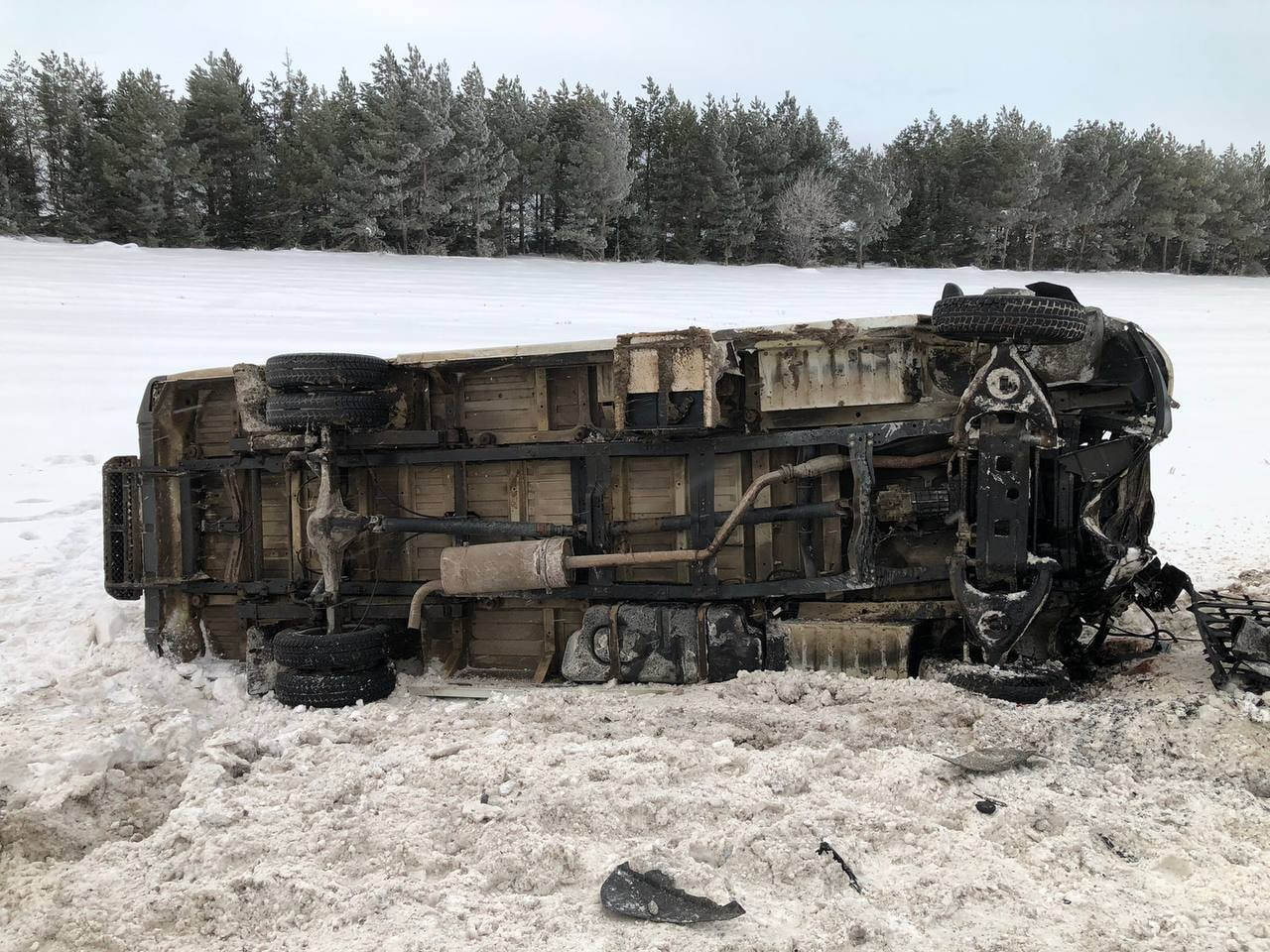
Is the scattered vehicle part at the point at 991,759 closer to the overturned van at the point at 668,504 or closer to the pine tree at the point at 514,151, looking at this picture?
the overturned van at the point at 668,504

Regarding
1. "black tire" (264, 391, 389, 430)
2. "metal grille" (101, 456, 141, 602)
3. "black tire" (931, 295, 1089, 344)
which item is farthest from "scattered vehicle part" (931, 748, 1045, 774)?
"metal grille" (101, 456, 141, 602)

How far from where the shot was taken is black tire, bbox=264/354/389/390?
207 inches

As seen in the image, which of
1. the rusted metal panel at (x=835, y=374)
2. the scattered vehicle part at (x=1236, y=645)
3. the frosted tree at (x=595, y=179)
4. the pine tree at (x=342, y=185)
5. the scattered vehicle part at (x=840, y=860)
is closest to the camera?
the scattered vehicle part at (x=840, y=860)

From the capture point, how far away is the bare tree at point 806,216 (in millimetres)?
36250

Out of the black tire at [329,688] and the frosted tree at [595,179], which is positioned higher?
the frosted tree at [595,179]

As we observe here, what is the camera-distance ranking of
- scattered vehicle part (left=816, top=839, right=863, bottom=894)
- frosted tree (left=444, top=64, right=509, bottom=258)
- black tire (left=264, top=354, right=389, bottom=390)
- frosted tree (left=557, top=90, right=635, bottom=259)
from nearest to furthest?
scattered vehicle part (left=816, top=839, right=863, bottom=894), black tire (left=264, top=354, right=389, bottom=390), frosted tree (left=444, top=64, right=509, bottom=258), frosted tree (left=557, top=90, right=635, bottom=259)

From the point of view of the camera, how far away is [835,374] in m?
5.07

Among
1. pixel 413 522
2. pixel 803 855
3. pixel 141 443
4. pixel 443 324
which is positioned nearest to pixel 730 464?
pixel 413 522

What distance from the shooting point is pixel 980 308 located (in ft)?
14.0

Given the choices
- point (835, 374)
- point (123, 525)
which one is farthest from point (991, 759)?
point (123, 525)

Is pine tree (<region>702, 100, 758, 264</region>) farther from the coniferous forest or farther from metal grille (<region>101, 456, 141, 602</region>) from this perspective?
metal grille (<region>101, 456, 141, 602</region>)

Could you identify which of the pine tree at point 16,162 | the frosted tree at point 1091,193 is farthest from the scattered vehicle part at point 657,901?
the frosted tree at point 1091,193

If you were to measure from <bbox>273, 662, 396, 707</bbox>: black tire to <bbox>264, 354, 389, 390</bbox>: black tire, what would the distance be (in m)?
1.78

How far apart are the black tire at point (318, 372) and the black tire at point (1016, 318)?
11.5 feet
